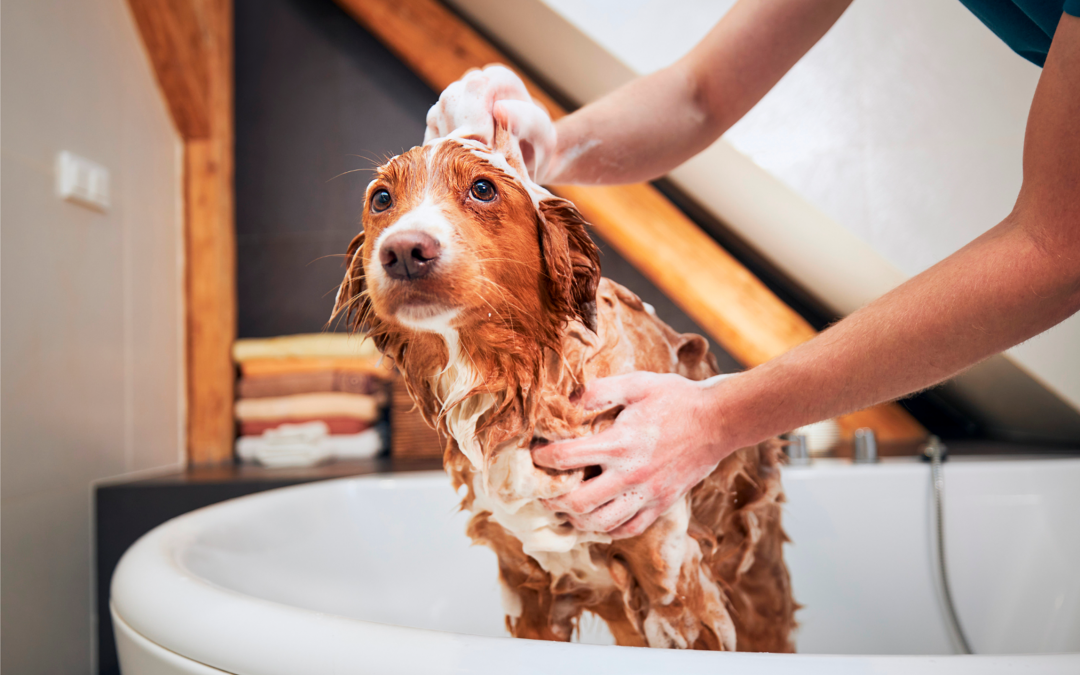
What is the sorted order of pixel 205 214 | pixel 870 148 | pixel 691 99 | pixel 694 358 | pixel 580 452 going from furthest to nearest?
pixel 205 214 < pixel 870 148 < pixel 691 99 < pixel 694 358 < pixel 580 452

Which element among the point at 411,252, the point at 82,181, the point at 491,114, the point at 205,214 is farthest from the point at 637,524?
the point at 205,214

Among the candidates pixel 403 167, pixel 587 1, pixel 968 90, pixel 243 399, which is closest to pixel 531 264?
pixel 403 167

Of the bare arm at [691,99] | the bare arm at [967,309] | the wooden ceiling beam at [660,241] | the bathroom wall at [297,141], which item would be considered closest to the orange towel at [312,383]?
the bathroom wall at [297,141]

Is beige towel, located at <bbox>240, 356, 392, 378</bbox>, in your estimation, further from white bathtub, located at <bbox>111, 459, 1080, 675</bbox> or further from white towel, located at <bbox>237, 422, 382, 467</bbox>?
white bathtub, located at <bbox>111, 459, 1080, 675</bbox>

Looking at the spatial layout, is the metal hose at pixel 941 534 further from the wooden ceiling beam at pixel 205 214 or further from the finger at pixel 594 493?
the wooden ceiling beam at pixel 205 214

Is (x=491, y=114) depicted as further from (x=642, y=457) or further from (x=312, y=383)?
(x=312, y=383)

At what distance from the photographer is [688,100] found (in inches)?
34.2

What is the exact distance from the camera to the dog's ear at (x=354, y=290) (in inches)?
24.2

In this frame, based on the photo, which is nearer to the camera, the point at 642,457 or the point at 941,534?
the point at 642,457

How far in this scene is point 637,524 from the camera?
0.62m

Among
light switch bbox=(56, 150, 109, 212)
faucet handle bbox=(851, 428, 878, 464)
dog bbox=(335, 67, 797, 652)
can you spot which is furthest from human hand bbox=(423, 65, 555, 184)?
light switch bbox=(56, 150, 109, 212)

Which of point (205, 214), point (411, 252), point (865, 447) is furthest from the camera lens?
point (205, 214)

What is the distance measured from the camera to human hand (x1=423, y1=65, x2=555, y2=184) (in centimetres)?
65

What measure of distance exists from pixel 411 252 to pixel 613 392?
0.83 feet
